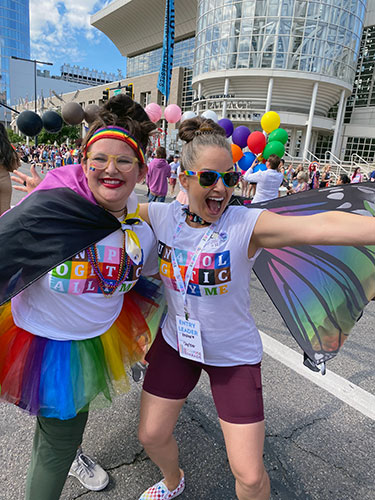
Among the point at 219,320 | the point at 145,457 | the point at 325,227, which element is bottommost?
the point at 145,457

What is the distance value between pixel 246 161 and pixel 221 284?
955 cm

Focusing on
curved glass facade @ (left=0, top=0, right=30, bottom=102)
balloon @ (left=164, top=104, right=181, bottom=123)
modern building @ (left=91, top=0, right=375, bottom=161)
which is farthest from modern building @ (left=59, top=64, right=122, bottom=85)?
balloon @ (left=164, top=104, right=181, bottom=123)

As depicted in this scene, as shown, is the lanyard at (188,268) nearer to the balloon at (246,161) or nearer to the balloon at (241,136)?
the balloon at (246,161)

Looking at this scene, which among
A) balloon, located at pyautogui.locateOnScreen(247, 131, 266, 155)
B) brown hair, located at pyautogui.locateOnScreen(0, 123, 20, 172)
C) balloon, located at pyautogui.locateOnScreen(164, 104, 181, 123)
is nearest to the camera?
brown hair, located at pyautogui.locateOnScreen(0, 123, 20, 172)

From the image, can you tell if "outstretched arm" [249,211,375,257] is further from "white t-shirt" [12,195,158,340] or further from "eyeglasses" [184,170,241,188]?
"white t-shirt" [12,195,158,340]

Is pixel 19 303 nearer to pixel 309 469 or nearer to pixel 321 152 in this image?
pixel 309 469

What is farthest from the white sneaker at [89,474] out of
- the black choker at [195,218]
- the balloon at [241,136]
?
the balloon at [241,136]

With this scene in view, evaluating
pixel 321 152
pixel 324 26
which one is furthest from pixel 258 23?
pixel 321 152

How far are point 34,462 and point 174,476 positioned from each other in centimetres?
76

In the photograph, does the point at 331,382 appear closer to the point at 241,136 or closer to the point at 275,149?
the point at 275,149

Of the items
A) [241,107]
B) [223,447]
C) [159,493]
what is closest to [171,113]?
[223,447]

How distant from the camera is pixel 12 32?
398ft

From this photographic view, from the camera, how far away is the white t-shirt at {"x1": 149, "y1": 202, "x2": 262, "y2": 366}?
1.71m

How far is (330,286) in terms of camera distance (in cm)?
225
